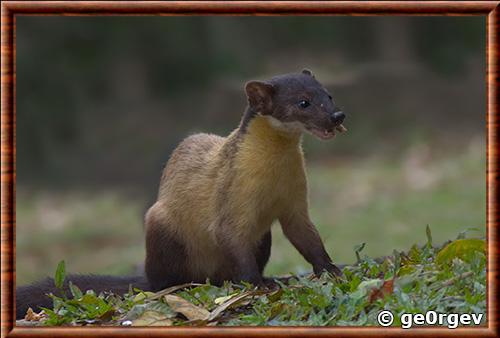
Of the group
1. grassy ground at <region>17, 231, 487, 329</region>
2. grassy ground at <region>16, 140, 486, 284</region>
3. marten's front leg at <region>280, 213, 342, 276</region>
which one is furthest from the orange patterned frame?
grassy ground at <region>16, 140, 486, 284</region>

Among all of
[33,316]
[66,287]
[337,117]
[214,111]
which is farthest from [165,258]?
[214,111]

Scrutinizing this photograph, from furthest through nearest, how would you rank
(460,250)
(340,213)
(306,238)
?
1. (340,213)
2. (306,238)
3. (460,250)

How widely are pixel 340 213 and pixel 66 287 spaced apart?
7.07 m

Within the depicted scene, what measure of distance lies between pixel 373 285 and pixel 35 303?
2.19 metres

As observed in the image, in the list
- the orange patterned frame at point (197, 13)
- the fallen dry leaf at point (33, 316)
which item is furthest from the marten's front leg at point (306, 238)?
the fallen dry leaf at point (33, 316)

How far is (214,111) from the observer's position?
17.5 metres

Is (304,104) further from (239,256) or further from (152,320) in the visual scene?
(152,320)

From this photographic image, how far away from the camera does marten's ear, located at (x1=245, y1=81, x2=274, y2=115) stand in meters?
5.19

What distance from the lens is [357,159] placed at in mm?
15297

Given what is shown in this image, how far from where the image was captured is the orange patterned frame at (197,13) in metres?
4.13

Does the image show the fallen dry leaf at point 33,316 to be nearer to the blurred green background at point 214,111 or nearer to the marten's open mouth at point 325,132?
the marten's open mouth at point 325,132

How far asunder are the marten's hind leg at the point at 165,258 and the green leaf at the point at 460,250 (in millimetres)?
1587

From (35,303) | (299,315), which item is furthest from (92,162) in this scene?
(299,315)

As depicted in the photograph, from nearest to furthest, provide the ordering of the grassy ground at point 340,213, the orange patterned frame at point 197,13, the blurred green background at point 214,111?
the orange patterned frame at point 197,13 → the grassy ground at point 340,213 → the blurred green background at point 214,111
